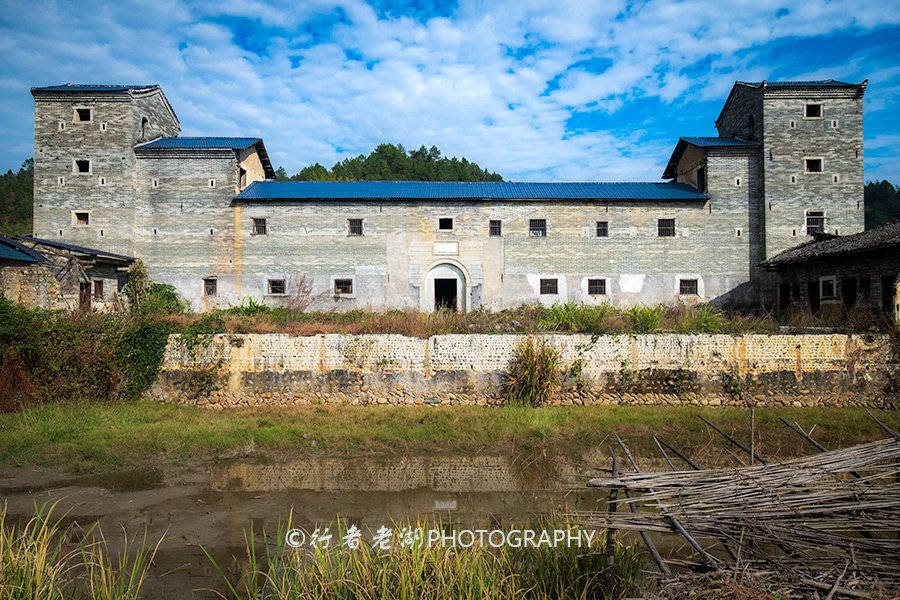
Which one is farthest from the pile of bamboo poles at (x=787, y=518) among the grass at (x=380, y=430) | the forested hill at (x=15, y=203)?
the forested hill at (x=15, y=203)

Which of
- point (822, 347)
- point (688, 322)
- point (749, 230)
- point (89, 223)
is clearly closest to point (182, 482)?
point (688, 322)

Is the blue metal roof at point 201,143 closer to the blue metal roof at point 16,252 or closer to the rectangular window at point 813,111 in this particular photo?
the blue metal roof at point 16,252

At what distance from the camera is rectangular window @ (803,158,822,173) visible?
887 inches

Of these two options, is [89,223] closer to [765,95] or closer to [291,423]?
[291,423]

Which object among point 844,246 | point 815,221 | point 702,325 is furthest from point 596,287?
point 815,221

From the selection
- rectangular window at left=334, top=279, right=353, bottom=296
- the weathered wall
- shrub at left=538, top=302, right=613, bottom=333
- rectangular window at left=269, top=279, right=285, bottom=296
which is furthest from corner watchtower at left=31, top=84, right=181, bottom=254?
shrub at left=538, top=302, right=613, bottom=333

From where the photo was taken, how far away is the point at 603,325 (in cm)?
1342

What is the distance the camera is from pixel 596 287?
75.2 feet

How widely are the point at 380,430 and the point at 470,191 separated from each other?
16.8 metres

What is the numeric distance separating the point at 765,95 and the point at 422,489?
85.2 ft

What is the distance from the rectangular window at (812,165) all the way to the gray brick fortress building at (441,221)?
0.06 metres

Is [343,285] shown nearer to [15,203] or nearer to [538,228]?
[538,228]

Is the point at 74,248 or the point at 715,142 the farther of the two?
the point at 715,142

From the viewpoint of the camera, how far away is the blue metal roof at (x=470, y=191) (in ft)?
75.7
